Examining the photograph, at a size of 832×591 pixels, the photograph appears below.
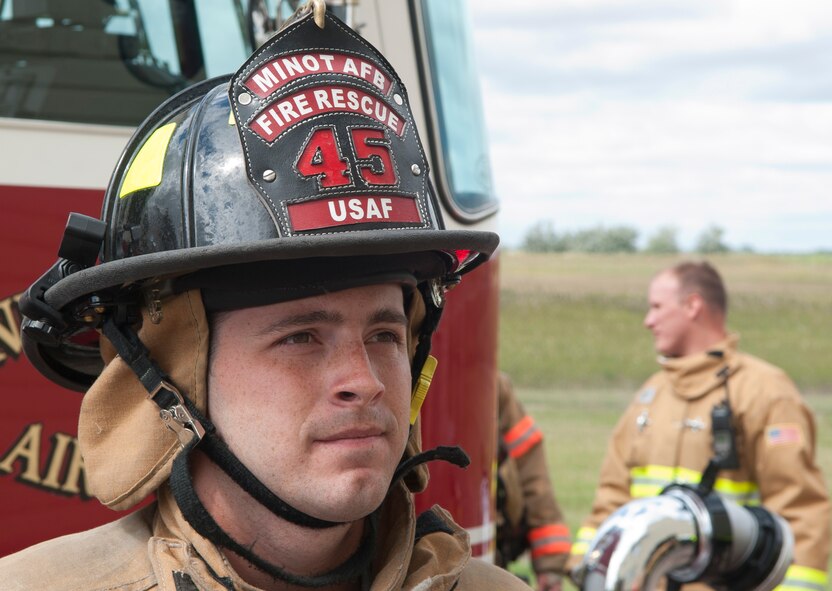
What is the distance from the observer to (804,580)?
494 centimetres

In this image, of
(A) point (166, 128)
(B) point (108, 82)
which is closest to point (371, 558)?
(A) point (166, 128)

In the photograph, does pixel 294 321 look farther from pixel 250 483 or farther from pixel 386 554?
pixel 386 554

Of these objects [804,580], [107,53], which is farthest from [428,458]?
[804,580]

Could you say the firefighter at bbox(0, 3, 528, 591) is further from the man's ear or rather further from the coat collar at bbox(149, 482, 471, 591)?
the man's ear

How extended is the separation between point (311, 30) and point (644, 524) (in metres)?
1.41

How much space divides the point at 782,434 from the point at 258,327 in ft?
12.1

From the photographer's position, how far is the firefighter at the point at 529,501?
221 inches

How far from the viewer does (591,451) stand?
15.6 m

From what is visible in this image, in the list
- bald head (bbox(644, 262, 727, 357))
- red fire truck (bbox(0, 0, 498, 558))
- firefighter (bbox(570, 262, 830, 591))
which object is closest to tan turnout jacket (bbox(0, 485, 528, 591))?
red fire truck (bbox(0, 0, 498, 558))

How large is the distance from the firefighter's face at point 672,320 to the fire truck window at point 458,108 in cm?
202

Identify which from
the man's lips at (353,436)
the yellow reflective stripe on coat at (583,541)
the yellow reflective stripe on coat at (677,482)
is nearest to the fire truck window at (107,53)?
the man's lips at (353,436)

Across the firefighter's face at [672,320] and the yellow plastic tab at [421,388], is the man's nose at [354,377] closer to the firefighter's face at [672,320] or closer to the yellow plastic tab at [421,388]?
the yellow plastic tab at [421,388]

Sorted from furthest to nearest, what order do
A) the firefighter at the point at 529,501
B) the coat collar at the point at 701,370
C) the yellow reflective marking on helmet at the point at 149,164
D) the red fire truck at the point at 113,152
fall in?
the firefighter at the point at 529,501
the coat collar at the point at 701,370
the red fire truck at the point at 113,152
the yellow reflective marking on helmet at the point at 149,164

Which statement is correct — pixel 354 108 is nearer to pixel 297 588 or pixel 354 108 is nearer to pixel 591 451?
pixel 297 588
